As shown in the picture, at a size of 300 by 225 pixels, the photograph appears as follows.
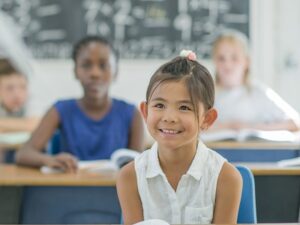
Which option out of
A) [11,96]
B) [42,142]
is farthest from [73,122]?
[11,96]

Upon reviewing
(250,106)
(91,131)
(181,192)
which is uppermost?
(181,192)

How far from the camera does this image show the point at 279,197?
232 cm

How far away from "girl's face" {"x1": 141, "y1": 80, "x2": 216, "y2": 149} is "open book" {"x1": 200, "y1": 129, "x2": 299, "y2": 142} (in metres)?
1.55

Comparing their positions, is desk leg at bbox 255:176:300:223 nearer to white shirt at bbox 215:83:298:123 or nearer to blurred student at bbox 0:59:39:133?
white shirt at bbox 215:83:298:123

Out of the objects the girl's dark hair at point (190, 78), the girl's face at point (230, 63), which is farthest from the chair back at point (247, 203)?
the girl's face at point (230, 63)

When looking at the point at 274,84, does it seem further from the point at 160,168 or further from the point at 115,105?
the point at 160,168

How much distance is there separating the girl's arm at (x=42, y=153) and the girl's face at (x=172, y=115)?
901 mm

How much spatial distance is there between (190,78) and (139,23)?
11.0 feet

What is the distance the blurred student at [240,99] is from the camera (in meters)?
3.46

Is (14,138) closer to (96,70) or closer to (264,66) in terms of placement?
(96,70)

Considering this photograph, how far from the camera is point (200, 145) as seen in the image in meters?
1.61

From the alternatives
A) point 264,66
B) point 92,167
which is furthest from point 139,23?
point 92,167

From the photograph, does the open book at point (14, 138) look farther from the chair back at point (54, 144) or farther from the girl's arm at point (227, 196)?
the girl's arm at point (227, 196)

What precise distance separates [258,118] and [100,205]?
5.01 ft
